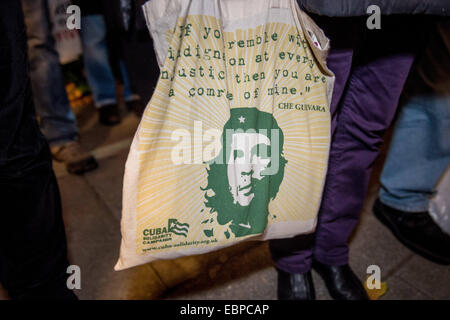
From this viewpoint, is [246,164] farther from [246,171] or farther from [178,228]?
[178,228]

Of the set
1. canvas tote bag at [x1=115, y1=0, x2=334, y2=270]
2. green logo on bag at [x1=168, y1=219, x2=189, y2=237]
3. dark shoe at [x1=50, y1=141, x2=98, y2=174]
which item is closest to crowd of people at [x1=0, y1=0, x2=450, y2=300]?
canvas tote bag at [x1=115, y1=0, x2=334, y2=270]

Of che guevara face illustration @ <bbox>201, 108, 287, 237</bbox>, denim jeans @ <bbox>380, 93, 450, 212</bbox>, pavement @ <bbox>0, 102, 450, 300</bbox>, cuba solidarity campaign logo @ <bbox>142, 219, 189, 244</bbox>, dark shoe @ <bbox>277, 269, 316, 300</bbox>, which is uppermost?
A: che guevara face illustration @ <bbox>201, 108, 287, 237</bbox>

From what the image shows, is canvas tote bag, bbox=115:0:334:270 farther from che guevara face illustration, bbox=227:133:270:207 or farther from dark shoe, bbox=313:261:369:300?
dark shoe, bbox=313:261:369:300

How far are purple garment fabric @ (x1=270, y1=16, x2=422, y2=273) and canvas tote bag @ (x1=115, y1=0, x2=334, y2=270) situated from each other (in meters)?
0.12

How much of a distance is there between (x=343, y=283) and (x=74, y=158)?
1.74 meters

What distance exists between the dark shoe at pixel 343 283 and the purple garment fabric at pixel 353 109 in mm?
118

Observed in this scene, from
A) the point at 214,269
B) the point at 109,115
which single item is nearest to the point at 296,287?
the point at 214,269

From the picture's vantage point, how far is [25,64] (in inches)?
32.7

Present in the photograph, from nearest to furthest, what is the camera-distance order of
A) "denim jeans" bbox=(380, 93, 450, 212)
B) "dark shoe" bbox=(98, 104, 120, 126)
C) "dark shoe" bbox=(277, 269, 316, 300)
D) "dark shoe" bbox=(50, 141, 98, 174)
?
"dark shoe" bbox=(277, 269, 316, 300)
"denim jeans" bbox=(380, 93, 450, 212)
"dark shoe" bbox=(50, 141, 98, 174)
"dark shoe" bbox=(98, 104, 120, 126)

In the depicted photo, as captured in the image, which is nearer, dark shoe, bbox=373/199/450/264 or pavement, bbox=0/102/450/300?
pavement, bbox=0/102/450/300

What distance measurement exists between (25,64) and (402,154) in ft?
4.96

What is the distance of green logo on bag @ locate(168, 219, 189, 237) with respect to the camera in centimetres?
80

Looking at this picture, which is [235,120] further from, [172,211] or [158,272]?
[158,272]

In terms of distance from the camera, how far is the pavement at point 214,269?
4.33 feet
